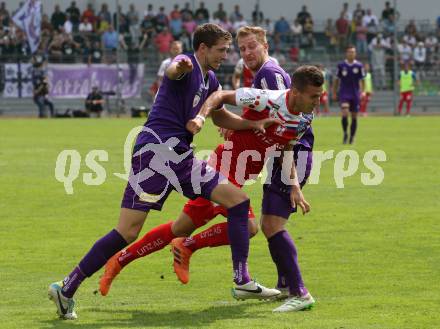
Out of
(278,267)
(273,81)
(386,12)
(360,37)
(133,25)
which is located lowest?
(360,37)

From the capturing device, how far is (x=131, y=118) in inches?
1564

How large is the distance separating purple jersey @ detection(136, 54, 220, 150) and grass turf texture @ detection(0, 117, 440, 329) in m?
1.27

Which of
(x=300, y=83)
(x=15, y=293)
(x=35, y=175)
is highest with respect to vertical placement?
(x=300, y=83)

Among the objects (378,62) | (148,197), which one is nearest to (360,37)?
(378,62)

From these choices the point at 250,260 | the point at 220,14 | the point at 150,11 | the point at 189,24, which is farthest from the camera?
the point at 220,14

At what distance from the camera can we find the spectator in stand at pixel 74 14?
4291cm

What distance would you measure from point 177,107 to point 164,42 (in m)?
35.7

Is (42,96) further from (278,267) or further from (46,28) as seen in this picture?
(278,267)

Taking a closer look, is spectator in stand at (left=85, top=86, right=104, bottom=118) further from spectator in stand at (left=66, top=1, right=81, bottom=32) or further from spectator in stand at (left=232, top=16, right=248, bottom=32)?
spectator in stand at (left=232, top=16, right=248, bottom=32)

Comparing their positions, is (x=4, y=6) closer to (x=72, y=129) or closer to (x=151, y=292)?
(x=72, y=129)

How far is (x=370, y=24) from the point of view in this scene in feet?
150

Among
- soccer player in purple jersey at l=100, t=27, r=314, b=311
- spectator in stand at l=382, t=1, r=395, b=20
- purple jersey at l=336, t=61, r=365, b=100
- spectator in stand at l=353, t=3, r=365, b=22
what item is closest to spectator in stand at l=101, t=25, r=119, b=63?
spectator in stand at l=353, t=3, r=365, b=22

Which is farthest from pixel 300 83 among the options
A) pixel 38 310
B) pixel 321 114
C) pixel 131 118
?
pixel 321 114

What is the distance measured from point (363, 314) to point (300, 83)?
66.5 inches
